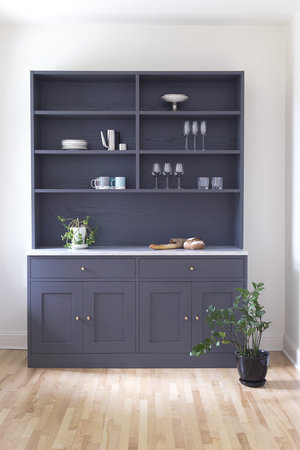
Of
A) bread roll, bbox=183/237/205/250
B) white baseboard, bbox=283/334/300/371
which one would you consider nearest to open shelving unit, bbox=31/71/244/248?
bread roll, bbox=183/237/205/250

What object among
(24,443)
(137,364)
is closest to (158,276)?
(137,364)

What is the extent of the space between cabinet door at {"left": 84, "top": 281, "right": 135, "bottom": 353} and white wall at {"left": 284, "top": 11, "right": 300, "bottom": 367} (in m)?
1.33

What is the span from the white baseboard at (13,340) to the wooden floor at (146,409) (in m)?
0.44

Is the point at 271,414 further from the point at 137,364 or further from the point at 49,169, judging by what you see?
the point at 49,169

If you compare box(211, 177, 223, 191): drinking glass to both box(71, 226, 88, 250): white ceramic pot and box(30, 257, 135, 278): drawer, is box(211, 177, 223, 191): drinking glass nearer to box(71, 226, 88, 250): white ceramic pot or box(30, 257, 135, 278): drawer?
box(30, 257, 135, 278): drawer

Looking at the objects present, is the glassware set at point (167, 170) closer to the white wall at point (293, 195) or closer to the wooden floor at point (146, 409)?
the white wall at point (293, 195)

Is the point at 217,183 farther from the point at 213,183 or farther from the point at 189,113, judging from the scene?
the point at 189,113

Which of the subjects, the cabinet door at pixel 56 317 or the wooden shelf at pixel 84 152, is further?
the wooden shelf at pixel 84 152

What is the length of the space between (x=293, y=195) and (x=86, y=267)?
1782mm

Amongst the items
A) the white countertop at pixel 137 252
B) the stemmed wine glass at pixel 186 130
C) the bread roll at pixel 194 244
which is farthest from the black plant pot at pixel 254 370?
the stemmed wine glass at pixel 186 130

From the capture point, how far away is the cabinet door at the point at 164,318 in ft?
13.0

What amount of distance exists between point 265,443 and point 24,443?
1.30 m

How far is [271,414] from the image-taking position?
3.12 meters

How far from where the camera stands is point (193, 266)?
395 centimetres
